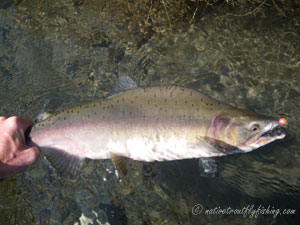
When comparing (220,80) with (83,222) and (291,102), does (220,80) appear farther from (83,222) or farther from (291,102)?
(83,222)

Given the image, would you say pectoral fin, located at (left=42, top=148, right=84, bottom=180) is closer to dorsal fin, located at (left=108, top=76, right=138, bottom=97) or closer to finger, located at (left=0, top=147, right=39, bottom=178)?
finger, located at (left=0, top=147, right=39, bottom=178)

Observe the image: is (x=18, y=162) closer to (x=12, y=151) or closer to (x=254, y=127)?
(x=12, y=151)

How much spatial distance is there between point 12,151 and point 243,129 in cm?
228

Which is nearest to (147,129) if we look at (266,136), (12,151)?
(266,136)

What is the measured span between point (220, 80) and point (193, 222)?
6.74ft

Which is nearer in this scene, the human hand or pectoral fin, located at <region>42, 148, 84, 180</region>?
the human hand

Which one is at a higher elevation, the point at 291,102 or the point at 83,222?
the point at 291,102

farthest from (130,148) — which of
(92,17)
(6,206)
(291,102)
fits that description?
A: (92,17)

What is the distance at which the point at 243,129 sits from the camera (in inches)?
95.0

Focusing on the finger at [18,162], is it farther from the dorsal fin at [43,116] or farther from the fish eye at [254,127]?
the fish eye at [254,127]

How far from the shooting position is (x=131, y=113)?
2.73 metres

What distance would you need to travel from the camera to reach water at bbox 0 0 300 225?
10.0ft

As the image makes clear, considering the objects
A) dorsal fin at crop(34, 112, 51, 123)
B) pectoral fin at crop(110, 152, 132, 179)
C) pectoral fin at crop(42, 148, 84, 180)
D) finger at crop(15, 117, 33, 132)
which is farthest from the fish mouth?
finger at crop(15, 117, 33, 132)

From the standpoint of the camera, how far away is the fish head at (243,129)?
2385mm
